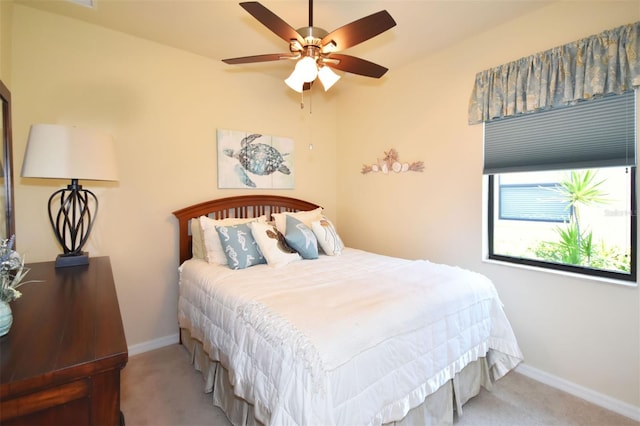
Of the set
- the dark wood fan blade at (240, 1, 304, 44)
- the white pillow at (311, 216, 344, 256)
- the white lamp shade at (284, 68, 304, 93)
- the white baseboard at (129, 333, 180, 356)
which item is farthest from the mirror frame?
the white pillow at (311, 216, 344, 256)

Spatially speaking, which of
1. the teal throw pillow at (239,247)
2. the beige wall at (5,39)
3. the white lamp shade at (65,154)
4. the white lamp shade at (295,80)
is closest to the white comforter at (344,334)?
the teal throw pillow at (239,247)

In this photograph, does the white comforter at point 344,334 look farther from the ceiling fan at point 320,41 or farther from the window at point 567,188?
the ceiling fan at point 320,41

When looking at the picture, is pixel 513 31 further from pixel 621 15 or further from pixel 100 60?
pixel 100 60

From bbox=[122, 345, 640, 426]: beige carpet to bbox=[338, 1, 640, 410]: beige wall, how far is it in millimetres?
197

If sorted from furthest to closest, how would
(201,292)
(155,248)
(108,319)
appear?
(155,248)
(201,292)
(108,319)

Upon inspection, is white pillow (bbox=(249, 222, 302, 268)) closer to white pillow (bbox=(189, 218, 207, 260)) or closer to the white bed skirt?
white pillow (bbox=(189, 218, 207, 260))

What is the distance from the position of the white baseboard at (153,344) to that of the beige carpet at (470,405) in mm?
269

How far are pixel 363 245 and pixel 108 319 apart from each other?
9.76 ft

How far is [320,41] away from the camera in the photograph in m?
1.79

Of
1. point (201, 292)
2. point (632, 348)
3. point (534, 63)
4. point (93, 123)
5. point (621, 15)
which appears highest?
point (621, 15)

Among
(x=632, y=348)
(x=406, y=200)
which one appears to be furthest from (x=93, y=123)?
(x=632, y=348)

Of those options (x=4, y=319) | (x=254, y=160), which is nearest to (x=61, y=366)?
(x=4, y=319)

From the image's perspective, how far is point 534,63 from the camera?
2182mm

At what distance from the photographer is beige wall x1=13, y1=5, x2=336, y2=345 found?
7.26ft
